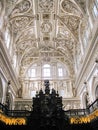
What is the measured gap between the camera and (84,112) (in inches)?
773

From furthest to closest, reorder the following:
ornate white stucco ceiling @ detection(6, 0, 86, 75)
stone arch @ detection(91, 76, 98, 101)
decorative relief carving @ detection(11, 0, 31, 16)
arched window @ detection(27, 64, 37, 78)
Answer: arched window @ detection(27, 64, 37, 78), ornate white stucco ceiling @ detection(6, 0, 86, 75), decorative relief carving @ detection(11, 0, 31, 16), stone arch @ detection(91, 76, 98, 101)

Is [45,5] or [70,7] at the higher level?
[45,5]

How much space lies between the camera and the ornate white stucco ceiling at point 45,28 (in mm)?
21969

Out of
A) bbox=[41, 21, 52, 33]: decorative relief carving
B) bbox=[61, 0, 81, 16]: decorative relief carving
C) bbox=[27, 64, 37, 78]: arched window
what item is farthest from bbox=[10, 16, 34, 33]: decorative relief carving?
bbox=[27, 64, 37, 78]: arched window

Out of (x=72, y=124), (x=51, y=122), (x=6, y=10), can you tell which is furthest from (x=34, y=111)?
(x=6, y=10)

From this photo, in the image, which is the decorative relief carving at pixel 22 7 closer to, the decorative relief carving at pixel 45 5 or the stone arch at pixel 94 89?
the decorative relief carving at pixel 45 5

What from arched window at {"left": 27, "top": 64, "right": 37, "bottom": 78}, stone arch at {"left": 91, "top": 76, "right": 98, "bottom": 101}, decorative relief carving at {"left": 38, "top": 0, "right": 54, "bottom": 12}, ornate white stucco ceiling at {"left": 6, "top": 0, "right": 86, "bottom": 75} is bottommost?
stone arch at {"left": 91, "top": 76, "right": 98, "bottom": 101}

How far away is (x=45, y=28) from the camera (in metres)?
25.9

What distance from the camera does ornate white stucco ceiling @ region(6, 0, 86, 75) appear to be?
2197 cm

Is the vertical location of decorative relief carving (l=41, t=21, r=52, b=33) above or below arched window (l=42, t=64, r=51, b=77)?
above

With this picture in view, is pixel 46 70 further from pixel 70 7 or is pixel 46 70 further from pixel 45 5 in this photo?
pixel 70 7

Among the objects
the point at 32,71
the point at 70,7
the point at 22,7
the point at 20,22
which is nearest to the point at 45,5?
the point at 22,7

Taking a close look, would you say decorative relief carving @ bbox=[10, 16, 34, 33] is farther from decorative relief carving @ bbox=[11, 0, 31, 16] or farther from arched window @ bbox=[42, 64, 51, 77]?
arched window @ bbox=[42, 64, 51, 77]

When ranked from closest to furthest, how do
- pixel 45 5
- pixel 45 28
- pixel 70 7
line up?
pixel 70 7, pixel 45 5, pixel 45 28
